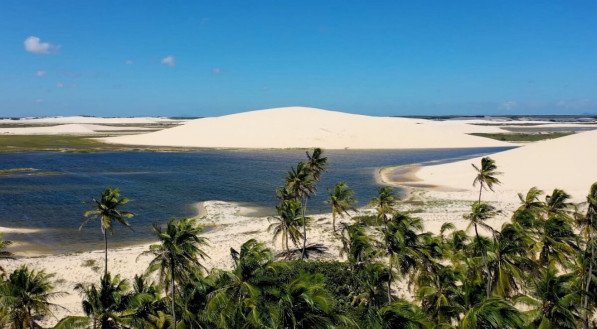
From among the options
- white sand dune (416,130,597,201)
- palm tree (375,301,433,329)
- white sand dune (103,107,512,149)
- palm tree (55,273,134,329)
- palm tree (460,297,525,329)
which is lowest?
palm tree (55,273,134,329)

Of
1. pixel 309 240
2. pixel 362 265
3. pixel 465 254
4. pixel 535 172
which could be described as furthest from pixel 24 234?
pixel 535 172

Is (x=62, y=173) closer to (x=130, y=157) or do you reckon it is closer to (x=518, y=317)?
(x=130, y=157)

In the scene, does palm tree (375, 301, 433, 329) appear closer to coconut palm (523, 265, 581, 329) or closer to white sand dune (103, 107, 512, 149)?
coconut palm (523, 265, 581, 329)

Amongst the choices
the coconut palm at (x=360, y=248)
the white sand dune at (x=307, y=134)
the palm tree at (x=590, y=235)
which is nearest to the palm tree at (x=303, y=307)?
the coconut palm at (x=360, y=248)

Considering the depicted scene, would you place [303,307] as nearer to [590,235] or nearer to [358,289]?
[358,289]

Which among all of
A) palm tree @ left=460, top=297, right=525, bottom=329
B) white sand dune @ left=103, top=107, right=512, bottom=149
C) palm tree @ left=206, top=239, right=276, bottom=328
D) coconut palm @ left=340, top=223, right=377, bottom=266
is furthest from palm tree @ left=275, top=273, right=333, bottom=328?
white sand dune @ left=103, top=107, right=512, bottom=149

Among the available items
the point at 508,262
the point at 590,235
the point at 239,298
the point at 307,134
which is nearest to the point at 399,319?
the point at 239,298
